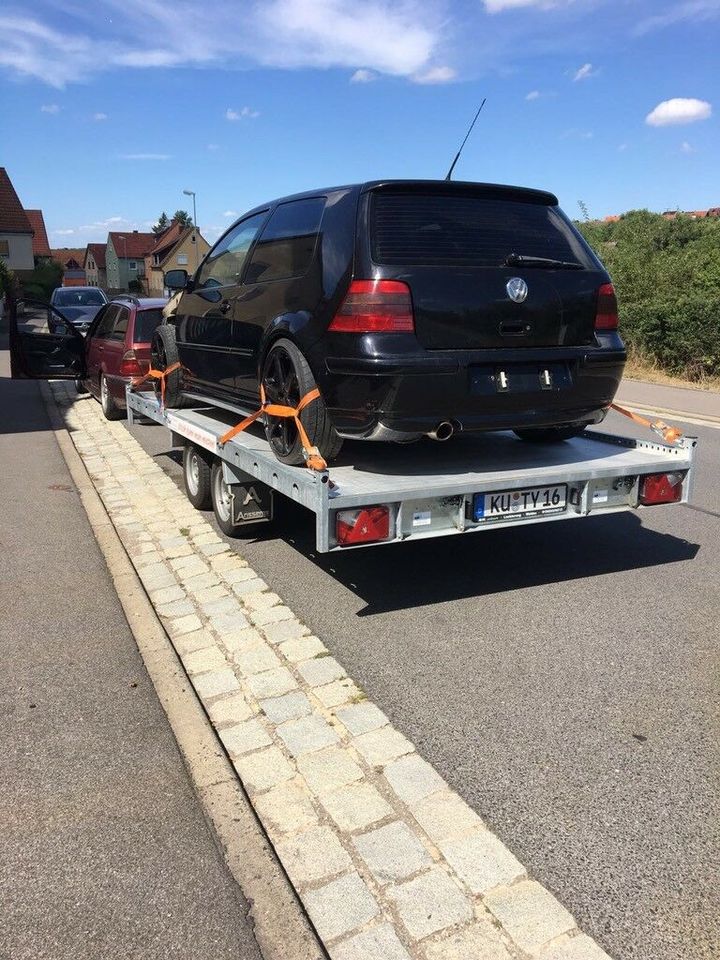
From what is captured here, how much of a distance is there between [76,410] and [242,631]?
31.5ft

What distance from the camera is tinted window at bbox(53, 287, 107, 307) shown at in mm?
25078

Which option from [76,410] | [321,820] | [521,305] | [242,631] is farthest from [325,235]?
[76,410]

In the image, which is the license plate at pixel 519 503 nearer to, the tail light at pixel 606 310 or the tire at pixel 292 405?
the tire at pixel 292 405

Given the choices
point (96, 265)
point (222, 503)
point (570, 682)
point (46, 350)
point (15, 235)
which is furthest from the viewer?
point (96, 265)

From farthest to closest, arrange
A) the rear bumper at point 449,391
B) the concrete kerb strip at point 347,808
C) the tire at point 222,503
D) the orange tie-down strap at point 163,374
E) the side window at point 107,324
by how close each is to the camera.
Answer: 1. the side window at point 107,324
2. the orange tie-down strap at point 163,374
3. the tire at point 222,503
4. the rear bumper at point 449,391
5. the concrete kerb strip at point 347,808

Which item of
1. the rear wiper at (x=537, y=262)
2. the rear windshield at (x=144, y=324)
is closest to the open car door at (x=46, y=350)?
the rear windshield at (x=144, y=324)

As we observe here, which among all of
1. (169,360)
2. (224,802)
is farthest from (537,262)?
(169,360)

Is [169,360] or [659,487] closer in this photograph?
[659,487]

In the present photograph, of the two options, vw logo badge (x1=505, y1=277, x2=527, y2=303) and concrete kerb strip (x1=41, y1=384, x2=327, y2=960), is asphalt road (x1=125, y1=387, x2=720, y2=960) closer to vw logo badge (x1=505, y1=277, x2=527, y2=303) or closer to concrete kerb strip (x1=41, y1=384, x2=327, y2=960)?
concrete kerb strip (x1=41, y1=384, x2=327, y2=960)

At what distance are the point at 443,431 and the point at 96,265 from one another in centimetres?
13011

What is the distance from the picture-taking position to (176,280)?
6.88m

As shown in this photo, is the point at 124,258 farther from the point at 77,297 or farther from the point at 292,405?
the point at 292,405

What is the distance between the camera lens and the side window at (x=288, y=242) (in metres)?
4.70

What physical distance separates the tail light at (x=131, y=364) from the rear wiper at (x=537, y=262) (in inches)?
273
